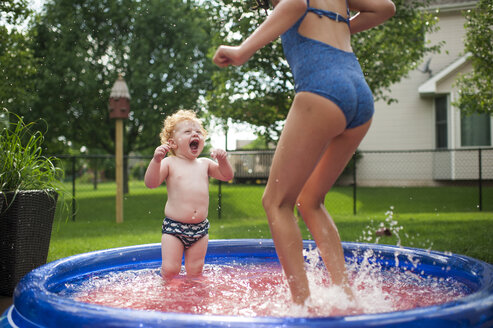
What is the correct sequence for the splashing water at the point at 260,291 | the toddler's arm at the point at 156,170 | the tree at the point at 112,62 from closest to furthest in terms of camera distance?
the splashing water at the point at 260,291 < the toddler's arm at the point at 156,170 < the tree at the point at 112,62

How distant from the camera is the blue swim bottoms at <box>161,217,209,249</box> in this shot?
2.49 metres

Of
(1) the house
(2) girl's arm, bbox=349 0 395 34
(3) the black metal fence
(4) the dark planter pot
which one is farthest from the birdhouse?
(1) the house

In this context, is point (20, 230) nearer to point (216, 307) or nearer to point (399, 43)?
point (216, 307)

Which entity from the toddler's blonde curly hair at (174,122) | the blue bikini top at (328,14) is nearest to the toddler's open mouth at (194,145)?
the toddler's blonde curly hair at (174,122)

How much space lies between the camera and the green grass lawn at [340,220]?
4.79m

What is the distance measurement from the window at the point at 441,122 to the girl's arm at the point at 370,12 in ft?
39.5

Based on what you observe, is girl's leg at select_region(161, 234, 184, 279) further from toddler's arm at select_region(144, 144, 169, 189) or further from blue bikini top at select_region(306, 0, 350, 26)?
Result: blue bikini top at select_region(306, 0, 350, 26)

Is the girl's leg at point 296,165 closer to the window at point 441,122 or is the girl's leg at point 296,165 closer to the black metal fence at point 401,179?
the black metal fence at point 401,179

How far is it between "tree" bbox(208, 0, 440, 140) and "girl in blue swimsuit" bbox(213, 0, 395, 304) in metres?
3.90

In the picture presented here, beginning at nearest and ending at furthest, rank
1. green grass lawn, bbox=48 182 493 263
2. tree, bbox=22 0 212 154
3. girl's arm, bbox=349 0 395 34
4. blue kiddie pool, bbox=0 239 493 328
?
blue kiddie pool, bbox=0 239 493 328 → girl's arm, bbox=349 0 395 34 → green grass lawn, bbox=48 182 493 263 → tree, bbox=22 0 212 154

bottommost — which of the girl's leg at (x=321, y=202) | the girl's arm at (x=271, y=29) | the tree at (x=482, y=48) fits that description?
the girl's leg at (x=321, y=202)

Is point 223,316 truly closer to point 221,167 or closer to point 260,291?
point 260,291

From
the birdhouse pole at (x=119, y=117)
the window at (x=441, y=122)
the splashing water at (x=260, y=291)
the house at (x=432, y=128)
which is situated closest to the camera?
the splashing water at (x=260, y=291)

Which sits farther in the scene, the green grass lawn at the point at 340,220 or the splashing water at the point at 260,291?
the green grass lawn at the point at 340,220
